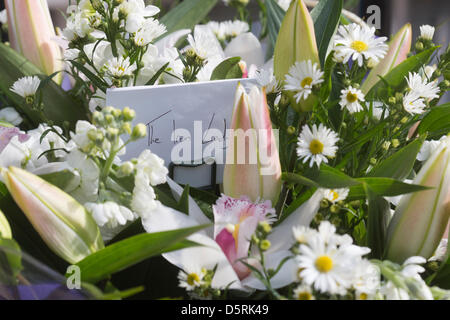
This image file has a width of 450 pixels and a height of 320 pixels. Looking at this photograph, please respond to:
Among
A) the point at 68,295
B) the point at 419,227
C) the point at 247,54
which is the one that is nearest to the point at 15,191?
the point at 68,295

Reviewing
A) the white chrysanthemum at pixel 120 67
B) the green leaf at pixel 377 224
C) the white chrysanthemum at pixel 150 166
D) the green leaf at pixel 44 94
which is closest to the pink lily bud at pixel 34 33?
the green leaf at pixel 44 94

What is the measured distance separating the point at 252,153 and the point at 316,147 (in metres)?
0.05

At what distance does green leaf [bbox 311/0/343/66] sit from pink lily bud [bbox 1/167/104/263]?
10.0 inches

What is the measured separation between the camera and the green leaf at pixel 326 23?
1.54ft

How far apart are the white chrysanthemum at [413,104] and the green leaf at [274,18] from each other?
23 centimetres

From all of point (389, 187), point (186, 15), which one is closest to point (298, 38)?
point (389, 187)

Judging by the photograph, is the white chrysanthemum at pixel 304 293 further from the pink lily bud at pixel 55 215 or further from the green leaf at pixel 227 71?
the green leaf at pixel 227 71

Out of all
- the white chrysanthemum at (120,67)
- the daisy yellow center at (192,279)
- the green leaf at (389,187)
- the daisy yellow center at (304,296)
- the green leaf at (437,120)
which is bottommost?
the daisy yellow center at (192,279)

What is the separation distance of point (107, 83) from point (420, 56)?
0.29 m

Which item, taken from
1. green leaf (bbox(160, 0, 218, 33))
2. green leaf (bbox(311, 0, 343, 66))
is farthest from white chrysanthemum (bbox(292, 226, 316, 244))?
green leaf (bbox(160, 0, 218, 33))

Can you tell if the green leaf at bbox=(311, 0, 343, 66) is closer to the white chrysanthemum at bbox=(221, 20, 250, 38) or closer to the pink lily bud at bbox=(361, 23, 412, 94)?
the pink lily bud at bbox=(361, 23, 412, 94)

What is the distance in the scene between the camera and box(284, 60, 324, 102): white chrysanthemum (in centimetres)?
38

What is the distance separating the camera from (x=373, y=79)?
52cm
